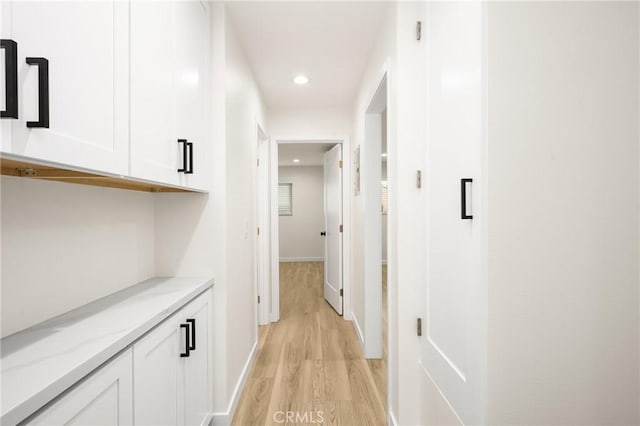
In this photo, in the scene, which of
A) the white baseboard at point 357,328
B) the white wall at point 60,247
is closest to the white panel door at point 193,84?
the white wall at point 60,247

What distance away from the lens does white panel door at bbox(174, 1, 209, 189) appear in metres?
1.46

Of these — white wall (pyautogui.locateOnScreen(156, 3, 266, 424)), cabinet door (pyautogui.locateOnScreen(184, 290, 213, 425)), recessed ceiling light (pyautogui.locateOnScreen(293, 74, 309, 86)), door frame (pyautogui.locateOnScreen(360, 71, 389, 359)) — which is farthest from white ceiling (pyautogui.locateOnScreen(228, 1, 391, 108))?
cabinet door (pyautogui.locateOnScreen(184, 290, 213, 425))

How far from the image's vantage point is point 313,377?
247 centimetres

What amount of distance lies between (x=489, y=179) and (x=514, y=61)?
0.37 m

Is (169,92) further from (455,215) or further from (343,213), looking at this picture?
(343,213)

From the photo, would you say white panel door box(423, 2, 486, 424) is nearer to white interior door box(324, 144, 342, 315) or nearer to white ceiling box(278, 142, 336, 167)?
white interior door box(324, 144, 342, 315)

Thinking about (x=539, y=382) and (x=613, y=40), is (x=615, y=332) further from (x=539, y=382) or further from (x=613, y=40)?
(x=613, y=40)

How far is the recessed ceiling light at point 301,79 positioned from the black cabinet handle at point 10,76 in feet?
8.16

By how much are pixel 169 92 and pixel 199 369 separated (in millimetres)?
1293

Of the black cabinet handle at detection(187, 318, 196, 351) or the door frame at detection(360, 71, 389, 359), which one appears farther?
the door frame at detection(360, 71, 389, 359)

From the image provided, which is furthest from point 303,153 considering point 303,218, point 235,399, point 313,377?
point 235,399

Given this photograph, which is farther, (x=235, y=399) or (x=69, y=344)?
(x=235, y=399)

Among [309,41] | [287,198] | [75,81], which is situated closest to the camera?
[75,81]

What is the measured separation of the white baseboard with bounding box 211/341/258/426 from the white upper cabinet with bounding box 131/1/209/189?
50.6 inches
